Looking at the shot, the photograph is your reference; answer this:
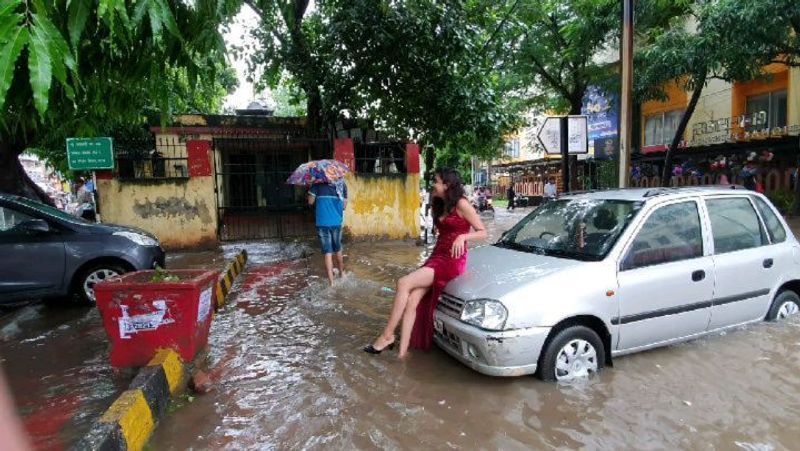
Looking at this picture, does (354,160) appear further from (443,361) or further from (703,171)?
(703,171)

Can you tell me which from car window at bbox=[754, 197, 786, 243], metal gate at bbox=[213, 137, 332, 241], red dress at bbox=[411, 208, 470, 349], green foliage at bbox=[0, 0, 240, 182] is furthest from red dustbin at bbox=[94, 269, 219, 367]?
metal gate at bbox=[213, 137, 332, 241]

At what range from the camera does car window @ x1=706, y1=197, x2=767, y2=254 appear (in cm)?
466

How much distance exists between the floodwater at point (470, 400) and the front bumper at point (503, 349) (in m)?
0.21

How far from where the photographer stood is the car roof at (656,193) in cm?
458

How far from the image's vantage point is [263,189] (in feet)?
59.3

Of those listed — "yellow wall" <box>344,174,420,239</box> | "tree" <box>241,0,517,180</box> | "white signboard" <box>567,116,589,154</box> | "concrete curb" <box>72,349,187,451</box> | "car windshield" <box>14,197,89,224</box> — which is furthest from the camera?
"yellow wall" <box>344,174,420,239</box>

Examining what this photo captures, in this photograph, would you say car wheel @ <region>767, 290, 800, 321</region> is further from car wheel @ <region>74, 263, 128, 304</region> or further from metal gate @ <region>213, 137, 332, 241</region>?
metal gate @ <region>213, 137, 332, 241</region>

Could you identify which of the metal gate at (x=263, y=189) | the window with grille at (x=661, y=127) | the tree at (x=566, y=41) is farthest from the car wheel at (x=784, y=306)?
the window with grille at (x=661, y=127)

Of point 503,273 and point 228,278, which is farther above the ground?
point 503,273

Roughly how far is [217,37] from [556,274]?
113 inches

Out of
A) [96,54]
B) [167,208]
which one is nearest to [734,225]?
[96,54]

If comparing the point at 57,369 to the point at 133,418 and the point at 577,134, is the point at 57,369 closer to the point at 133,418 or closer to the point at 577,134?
the point at 133,418

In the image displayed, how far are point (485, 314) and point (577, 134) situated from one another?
13.5ft

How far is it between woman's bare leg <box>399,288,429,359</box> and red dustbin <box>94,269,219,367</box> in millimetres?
1751
